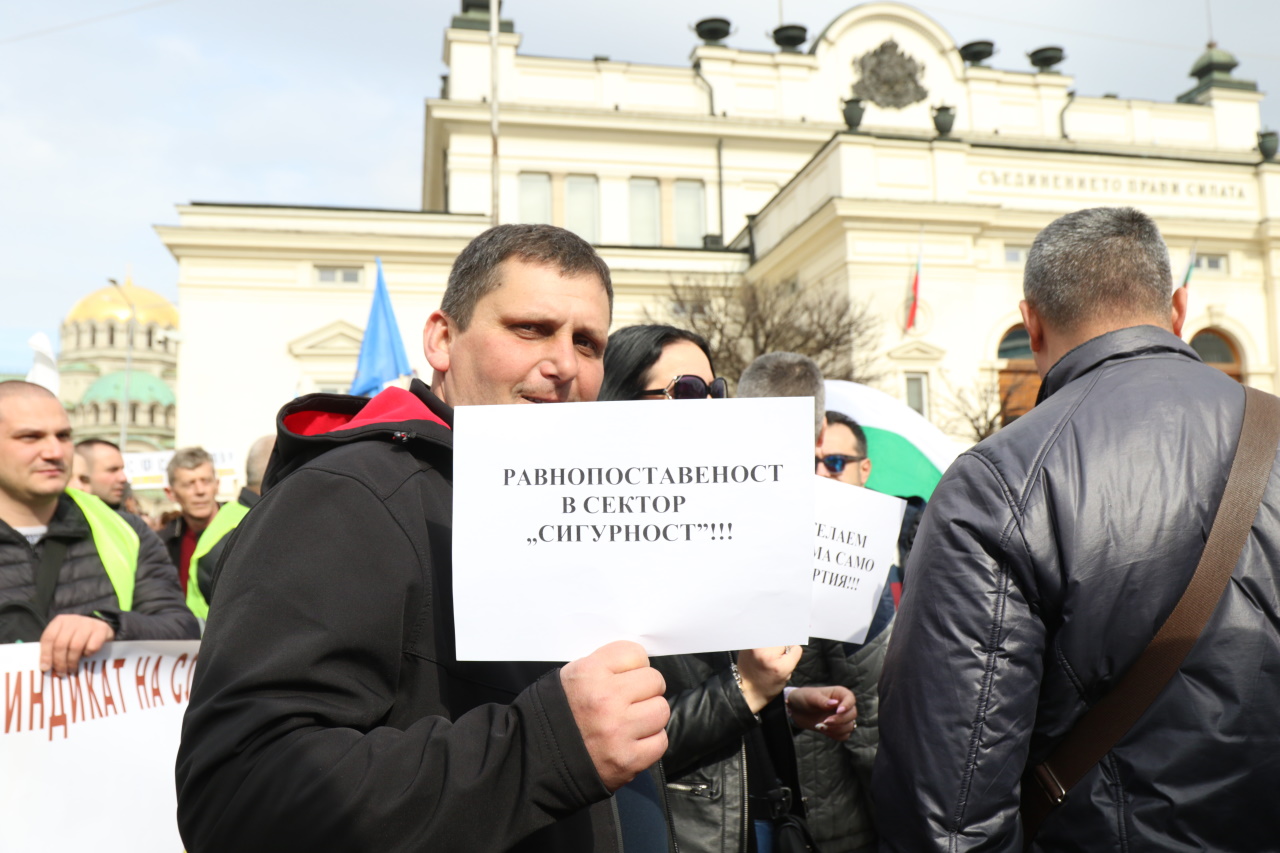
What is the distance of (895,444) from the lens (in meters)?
5.48

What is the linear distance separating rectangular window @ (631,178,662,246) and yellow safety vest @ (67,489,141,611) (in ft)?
102

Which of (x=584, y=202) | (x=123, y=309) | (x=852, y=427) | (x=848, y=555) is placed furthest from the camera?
(x=123, y=309)

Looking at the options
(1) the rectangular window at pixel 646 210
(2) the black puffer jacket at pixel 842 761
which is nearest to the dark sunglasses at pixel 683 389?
(2) the black puffer jacket at pixel 842 761

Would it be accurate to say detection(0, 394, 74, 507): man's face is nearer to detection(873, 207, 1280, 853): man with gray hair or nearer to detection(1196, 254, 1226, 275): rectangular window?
detection(873, 207, 1280, 853): man with gray hair

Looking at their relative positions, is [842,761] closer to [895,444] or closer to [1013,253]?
[895,444]

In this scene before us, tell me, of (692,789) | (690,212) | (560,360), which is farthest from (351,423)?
(690,212)

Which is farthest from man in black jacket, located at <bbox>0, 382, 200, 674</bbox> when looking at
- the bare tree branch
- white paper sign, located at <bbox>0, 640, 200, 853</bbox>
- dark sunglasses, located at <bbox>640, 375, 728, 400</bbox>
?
the bare tree branch

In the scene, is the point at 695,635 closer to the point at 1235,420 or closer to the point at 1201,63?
the point at 1235,420

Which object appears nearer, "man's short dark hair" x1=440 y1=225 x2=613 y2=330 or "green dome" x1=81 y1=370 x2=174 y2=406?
"man's short dark hair" x1=440 y1=225 x2=613 y2=330

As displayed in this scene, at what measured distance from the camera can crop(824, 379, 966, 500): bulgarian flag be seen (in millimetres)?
5453

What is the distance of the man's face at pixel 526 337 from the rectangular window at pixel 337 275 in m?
28.8

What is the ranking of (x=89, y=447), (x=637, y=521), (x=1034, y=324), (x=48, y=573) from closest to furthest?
(x=637, y=521), (x=1034, y=324), (x=48, y=573), (x=89, y=447)

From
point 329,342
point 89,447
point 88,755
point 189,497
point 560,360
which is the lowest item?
point 88,755

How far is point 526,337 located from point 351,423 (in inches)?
13.7
